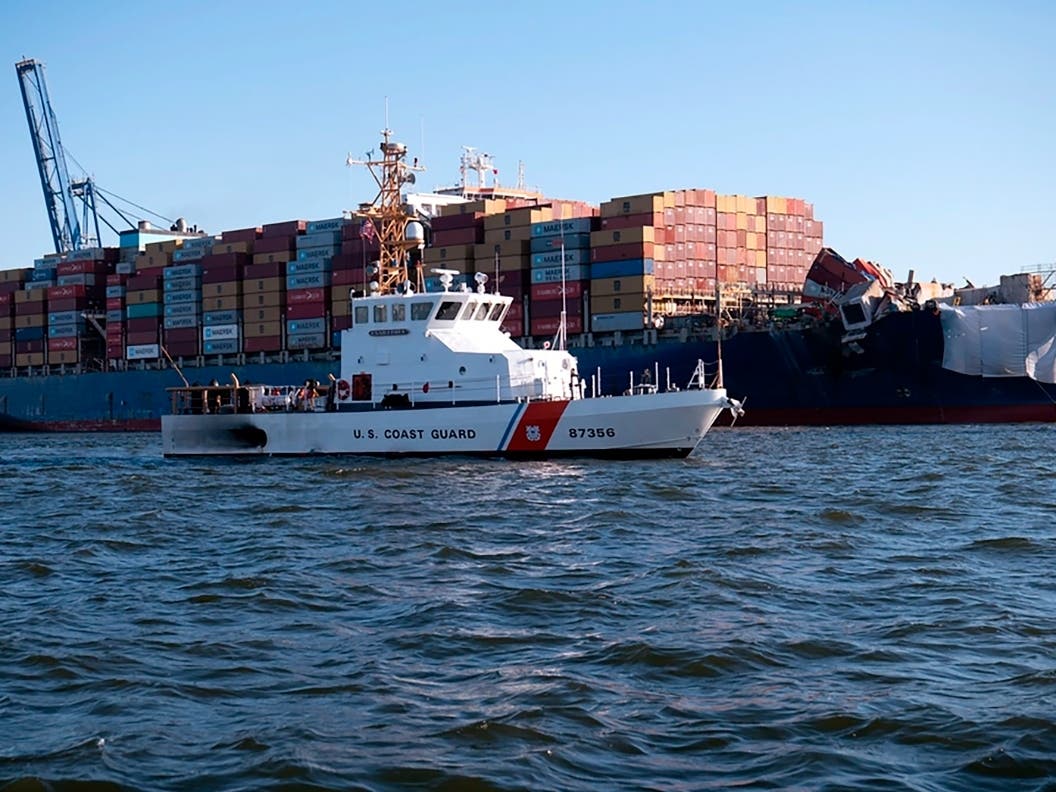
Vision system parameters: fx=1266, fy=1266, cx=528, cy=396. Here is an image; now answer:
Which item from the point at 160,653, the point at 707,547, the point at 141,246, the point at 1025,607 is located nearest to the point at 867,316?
the point at 707,547

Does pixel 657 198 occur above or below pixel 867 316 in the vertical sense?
above

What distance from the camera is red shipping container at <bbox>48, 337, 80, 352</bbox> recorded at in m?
68.7

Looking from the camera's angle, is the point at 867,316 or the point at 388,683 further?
the point at 867,316

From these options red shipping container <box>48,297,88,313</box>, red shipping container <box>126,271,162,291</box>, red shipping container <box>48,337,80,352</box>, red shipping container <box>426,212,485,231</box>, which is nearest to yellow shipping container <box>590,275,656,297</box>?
red shipping container <box>426,212,485,231</box>

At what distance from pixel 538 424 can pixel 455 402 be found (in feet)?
7.62

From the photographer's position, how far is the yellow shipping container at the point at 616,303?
5072cm

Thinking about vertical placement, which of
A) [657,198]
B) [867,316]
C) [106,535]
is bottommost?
[106,535]

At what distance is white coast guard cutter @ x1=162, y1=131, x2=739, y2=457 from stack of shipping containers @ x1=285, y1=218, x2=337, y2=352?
25681 mm

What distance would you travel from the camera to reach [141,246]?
235ft

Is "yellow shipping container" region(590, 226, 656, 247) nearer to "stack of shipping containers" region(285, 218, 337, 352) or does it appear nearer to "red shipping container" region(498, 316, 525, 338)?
"red shipping container" region(498, 316, 525, 338)

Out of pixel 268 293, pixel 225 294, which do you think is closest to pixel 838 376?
pixel 268 293

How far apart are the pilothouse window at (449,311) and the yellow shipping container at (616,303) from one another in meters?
21.5

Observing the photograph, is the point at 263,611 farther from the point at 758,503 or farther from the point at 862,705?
the point at 758,503

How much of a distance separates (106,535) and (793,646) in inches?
447
